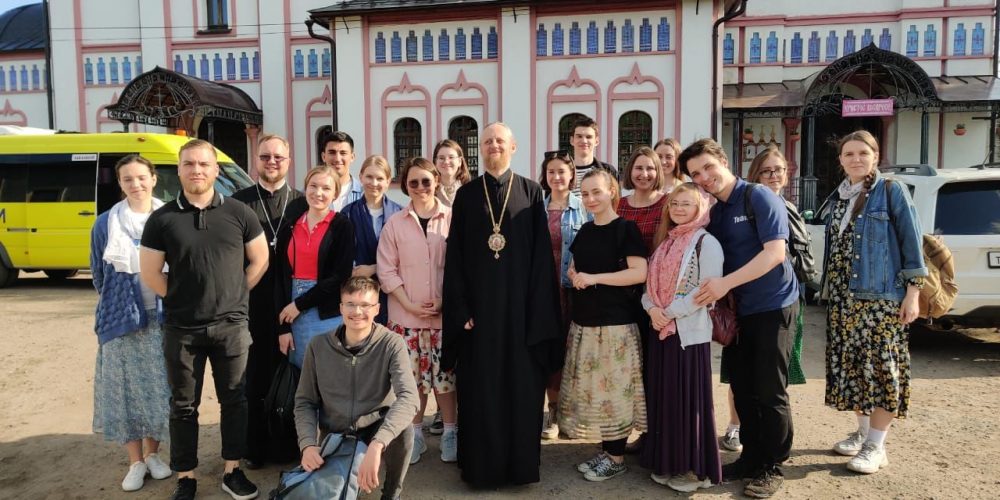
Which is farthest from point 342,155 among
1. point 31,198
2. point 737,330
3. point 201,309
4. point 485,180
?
point 31,198

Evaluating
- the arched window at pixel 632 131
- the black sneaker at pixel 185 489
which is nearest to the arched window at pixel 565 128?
the arched window at pixel 632 131

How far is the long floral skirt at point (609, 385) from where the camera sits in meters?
3.74

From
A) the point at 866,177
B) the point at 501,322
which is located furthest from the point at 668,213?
the point at 866,177

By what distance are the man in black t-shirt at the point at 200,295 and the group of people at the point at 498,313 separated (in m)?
0.01

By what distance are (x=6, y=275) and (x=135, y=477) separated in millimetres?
10012

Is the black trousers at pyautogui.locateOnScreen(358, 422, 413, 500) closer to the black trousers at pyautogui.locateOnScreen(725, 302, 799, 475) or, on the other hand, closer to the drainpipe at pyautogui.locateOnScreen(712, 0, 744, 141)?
the black trousers at pyautogui.locateOnScreen(725, 302, 799, 475)

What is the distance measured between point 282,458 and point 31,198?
32.0 ft

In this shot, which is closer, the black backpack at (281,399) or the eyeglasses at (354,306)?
the eyeglasses at (354,306)

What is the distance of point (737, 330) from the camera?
12.1 ft

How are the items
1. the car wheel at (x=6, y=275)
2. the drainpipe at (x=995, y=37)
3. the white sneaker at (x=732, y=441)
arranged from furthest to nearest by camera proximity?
the drainpipe at (x=995, y=37) → the car wheel at (x=6, y=275) → the white sneaker at (x=732, y=441)

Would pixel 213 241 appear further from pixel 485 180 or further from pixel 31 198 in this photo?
pixel 31 198

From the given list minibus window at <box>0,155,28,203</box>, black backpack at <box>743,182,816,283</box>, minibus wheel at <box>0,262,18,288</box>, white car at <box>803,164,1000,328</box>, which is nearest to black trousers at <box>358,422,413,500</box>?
black backpack at <box>743,182,816,283</box>

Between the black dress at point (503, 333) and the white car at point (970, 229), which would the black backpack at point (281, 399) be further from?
the white car at point (970, 229)

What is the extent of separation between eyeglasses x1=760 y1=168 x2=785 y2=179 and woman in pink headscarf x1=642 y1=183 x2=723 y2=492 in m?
0.70
